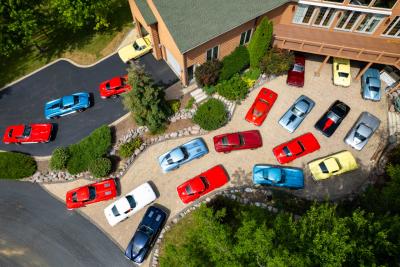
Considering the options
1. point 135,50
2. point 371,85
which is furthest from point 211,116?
point 371,85

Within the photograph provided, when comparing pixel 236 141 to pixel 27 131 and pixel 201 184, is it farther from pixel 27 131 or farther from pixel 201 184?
pixel 27 131

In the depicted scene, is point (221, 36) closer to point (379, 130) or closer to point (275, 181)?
point (275, 181)

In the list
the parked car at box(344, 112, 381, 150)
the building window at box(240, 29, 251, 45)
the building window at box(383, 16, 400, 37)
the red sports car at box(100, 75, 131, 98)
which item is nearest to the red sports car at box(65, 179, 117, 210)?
the red sports car at box(100, 75, 131, 98)

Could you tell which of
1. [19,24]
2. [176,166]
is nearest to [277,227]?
[176,166]

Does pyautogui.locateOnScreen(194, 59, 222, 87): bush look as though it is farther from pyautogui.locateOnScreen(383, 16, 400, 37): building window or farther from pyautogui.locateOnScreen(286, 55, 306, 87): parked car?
pyautogui.locateOnScreen(383, 16, 400, 37): building window

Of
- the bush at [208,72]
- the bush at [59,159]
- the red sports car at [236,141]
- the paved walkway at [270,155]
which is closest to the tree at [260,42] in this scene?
the paved walkway at [270,155]

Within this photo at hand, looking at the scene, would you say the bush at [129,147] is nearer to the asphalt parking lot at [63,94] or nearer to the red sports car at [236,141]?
the asphalt parking lot at [63,94]

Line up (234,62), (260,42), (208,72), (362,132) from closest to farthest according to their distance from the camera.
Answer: (362,132) < (260,42) < (208,72) < (234,62)
